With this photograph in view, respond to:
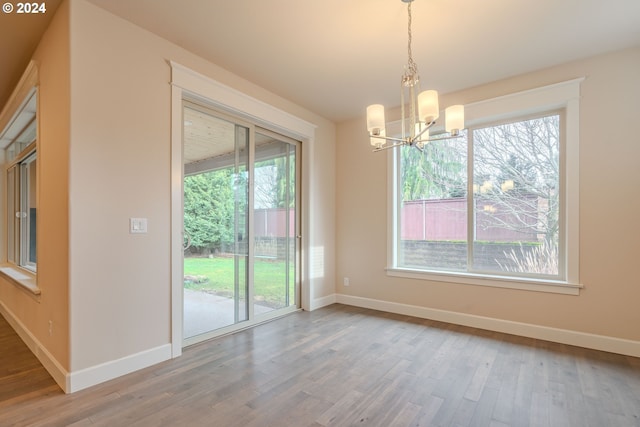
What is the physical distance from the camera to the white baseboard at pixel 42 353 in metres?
2.20

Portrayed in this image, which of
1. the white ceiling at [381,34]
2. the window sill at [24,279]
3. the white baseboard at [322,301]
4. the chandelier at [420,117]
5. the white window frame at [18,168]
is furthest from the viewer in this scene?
the white baseboard at [322,301]

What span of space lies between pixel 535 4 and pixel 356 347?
321 centimetres

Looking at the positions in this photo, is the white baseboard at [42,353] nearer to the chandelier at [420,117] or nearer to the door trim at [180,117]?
the door trim at [180,117]

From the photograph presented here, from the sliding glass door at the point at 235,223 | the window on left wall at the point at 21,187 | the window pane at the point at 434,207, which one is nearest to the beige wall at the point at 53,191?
the sliding glass door at the point at 235,223

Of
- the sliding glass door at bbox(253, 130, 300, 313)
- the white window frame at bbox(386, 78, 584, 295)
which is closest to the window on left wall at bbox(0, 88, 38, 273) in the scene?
the sliding glass door at bbox(253, 130, 300, 313)

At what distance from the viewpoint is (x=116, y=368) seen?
235 centimetres

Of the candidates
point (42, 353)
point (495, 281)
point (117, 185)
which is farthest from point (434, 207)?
point (42, 353)

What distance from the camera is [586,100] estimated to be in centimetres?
303

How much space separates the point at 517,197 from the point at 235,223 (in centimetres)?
327

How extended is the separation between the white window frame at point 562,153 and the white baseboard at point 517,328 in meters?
0.40

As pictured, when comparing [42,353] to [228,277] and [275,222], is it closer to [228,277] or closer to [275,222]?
[228,277]

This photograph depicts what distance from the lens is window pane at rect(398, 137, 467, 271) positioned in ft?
12.8

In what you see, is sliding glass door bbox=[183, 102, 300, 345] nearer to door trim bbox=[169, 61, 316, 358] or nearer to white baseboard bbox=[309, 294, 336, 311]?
door trim bbox=[169, 61, 316, 358]

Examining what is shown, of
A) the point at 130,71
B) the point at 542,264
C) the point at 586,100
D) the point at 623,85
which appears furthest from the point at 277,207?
the point at 623,85
